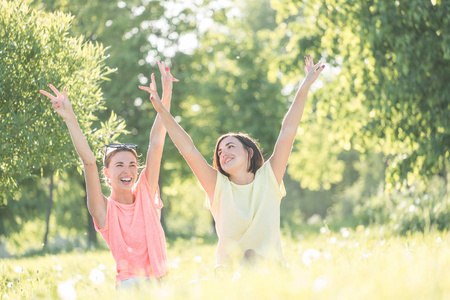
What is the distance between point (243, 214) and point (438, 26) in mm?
5835

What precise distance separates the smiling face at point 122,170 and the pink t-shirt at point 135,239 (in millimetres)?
149

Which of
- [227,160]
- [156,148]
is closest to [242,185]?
[227,160]

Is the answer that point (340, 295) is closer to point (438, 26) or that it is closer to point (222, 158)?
point (222, 158)

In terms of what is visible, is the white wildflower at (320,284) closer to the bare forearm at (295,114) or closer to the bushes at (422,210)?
the bare forearm at (295,114)

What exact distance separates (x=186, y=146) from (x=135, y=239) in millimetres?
876

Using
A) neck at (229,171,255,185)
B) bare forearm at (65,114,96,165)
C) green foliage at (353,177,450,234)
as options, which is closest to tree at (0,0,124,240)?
bare forearm at (65,114,96,165)

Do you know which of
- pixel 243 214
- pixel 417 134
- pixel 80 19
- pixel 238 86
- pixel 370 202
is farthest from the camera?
pixel 238 86

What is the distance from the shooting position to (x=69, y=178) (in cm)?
1997

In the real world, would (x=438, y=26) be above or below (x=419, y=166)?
above

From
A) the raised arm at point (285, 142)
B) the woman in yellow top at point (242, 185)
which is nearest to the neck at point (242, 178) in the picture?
the woman in yellow top at point (242, 185)

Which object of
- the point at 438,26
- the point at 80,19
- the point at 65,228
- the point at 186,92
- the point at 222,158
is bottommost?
the point at 65,228

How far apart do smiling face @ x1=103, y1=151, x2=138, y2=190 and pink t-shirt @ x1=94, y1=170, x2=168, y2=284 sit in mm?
149

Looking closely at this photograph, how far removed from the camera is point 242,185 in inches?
179

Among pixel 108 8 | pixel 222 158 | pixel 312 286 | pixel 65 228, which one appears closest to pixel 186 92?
pixel 108 8
